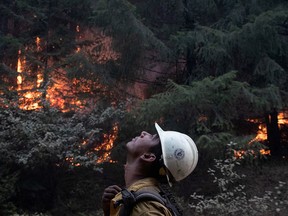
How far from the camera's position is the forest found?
8422 mm

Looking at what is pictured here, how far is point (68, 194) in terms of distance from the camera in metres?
10.3

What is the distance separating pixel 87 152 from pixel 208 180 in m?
3.17

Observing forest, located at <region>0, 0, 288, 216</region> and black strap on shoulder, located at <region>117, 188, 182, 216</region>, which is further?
forest, located at <region>0, 0, 288, 216</region>

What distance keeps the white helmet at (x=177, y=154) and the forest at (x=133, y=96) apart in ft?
19.1

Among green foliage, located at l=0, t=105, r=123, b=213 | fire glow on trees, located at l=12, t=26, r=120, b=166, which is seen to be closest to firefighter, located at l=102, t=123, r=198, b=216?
green foliage, located at l=0, t=105, r=123, b=213

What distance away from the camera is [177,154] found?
2010mm

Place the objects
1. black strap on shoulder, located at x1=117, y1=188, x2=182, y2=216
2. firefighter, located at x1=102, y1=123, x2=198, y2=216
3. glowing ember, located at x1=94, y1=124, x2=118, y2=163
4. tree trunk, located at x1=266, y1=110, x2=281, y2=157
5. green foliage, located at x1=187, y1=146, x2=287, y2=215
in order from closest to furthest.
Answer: black strap on shoulder, located at x1=117, y1=188, x2=182, y2=216
firefighter, located at x1=102, y1=123, x2=198, y2=216
green foliage, located at x1=187, y1=146, x2=287, y2=215
glowing ember, located at x1=94, y1=124, x2=118, y2=163
tree trunk, located at x1=266, y1=110, x2=281, y2=157

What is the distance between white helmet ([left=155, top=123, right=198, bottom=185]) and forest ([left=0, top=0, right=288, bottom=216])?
5817 millimetres

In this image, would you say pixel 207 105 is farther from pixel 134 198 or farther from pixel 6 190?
pixel 134 198

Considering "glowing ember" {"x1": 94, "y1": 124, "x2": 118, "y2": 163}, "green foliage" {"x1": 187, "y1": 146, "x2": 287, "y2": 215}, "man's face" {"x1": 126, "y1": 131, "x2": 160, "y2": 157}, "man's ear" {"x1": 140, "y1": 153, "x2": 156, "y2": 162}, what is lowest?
"green foliage" {"x1": 187, "y1": 146, "x2": 287, "y2": 215}

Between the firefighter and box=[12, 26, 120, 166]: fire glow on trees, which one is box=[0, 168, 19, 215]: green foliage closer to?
box=[12, 26, 120, 166]: fire glow on trees

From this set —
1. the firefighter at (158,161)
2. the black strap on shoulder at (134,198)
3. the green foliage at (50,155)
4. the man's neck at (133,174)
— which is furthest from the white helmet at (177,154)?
the green foliage at (50,155)

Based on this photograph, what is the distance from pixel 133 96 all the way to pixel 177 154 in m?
8.36

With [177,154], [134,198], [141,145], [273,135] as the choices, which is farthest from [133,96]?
[134,198]
